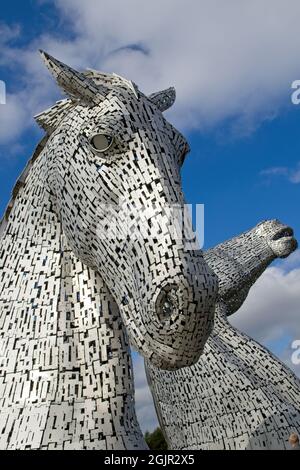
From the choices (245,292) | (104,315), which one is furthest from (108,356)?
(245,292)

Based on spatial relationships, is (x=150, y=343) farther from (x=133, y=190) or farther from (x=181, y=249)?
(x=133, y=190)

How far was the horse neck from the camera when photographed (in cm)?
189

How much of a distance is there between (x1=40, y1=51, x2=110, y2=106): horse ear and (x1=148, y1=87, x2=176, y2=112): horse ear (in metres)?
0.43

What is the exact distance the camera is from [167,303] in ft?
5.67

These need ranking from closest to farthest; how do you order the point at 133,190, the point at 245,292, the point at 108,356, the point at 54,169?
the point at 133,190, the point at 108,356, the point at 54,169, the point at 245,292

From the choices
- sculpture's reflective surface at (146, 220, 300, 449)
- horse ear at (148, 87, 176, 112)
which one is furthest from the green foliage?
horse ear at (148, 87, 176, 112)

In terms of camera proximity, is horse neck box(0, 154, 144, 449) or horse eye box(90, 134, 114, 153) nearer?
horse neck box(0, 154, 144, 449)

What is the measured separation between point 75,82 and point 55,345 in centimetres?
103

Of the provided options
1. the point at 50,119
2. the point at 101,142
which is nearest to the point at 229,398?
the point at 50,119

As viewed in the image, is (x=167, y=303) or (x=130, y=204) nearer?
(x=167, y=303)
